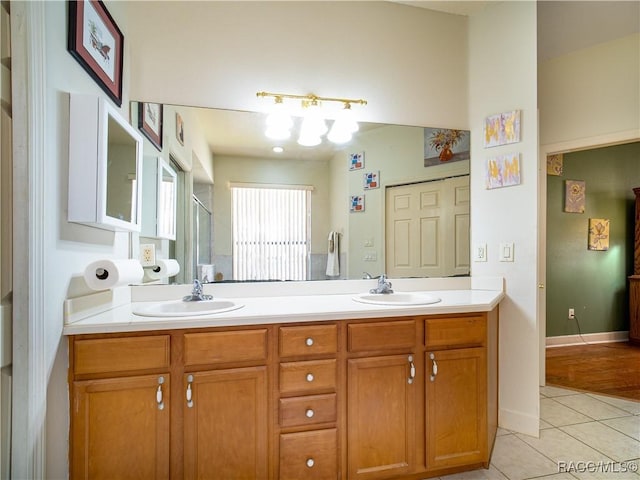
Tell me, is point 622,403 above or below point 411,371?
below

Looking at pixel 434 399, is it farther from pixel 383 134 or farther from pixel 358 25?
pixel 358 25

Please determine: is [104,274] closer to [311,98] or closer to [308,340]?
[308,340]

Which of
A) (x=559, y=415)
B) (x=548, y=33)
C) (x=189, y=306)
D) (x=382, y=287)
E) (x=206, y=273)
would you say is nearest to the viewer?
(x=189, y=306)

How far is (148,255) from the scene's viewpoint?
6.31ft

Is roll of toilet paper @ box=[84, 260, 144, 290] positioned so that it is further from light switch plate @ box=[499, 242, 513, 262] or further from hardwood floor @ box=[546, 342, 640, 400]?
hardwood floor @ box=[546, 342, 640, 400]

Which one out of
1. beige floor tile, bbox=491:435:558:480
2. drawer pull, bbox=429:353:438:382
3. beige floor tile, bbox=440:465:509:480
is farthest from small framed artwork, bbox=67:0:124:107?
beige floor tile, bbox=491:435:558:480

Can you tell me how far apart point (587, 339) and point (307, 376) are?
13.4 feet

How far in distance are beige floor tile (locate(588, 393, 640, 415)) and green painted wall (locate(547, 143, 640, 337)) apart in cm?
134

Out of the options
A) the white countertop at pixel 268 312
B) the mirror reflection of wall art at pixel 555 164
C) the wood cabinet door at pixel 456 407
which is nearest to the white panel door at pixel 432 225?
the white countertop at pixel 268 312

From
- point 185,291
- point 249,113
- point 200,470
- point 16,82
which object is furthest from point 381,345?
point 16,82

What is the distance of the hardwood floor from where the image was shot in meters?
2.81

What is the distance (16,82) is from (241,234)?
119 centimetres

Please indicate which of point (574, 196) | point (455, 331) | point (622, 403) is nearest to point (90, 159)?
point (455, 331)

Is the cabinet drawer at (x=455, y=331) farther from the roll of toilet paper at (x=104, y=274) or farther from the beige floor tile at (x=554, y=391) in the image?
the beige floor tile at (x=554, y=391)
